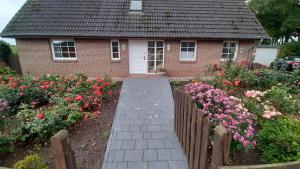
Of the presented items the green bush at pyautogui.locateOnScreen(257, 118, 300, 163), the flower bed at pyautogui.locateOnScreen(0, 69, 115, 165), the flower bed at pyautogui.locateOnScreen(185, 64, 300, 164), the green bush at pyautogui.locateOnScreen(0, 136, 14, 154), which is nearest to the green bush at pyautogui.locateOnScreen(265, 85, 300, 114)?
the flower bed at pyautogui.locateOnScreen(185, 64, 300, 164)

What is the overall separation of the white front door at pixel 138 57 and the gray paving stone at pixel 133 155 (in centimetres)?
699

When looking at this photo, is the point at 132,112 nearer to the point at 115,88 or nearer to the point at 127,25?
the point at 115,88

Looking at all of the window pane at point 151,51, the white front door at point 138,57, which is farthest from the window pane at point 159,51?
the white front door at point 138,57

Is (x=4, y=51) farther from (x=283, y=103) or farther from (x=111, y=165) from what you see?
(x=283, y=103)

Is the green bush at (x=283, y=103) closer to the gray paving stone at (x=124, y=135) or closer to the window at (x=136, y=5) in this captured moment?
the gray paving stone at (x=124, y=135)

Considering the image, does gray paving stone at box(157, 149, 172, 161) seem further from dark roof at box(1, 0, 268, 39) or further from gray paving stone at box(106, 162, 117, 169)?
dark roof at box(1, 0, 268, 39)

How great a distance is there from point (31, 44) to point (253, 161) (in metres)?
11.0

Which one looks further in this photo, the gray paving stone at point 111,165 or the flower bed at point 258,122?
the gray paving stone at point 111,165

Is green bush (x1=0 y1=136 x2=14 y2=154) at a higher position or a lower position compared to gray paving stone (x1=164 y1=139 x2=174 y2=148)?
higher

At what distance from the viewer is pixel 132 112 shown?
16.9 ft

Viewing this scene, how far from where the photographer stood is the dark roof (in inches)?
352

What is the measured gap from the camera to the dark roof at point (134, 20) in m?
8.95

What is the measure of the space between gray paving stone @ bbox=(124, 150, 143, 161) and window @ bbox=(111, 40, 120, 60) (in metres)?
7.11

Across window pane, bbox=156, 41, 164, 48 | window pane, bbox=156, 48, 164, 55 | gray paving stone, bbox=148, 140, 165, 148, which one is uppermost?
window pane, bbox=156, 41, 164, 48
